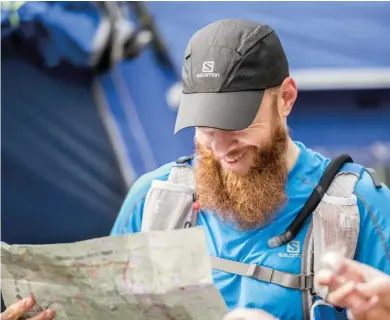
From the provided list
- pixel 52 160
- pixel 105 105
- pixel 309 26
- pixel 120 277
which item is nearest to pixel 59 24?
pixel 105 105

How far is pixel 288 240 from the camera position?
5.89 ft

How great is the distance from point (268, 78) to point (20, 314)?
2.49 feet

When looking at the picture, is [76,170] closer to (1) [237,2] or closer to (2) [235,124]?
(1) [237,2]

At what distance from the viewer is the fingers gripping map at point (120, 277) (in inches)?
58.3

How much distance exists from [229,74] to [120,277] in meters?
0.53

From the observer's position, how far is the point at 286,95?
6.24 ft

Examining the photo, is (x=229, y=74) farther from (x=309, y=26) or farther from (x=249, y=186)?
(x=309, y=26)

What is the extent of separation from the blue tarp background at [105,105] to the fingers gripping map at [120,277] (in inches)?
80.6

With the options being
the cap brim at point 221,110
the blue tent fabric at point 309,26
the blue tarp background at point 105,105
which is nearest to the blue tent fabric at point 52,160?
the blue tarp background at point 105,105

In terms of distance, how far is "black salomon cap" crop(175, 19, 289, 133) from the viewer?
5.80ft

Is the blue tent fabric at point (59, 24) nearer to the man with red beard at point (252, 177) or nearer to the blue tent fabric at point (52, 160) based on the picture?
the blue tent fabric at point (52, 160)

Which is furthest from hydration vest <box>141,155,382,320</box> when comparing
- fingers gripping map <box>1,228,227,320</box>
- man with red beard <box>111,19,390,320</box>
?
fingers gripping map <box>1,228,227,320</box>

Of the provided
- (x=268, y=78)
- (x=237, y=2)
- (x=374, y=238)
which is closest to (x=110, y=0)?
(x=237, y=2)

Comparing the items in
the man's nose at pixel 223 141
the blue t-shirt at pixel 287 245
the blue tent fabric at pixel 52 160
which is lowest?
the blue tent fabric at pixel 52 160
